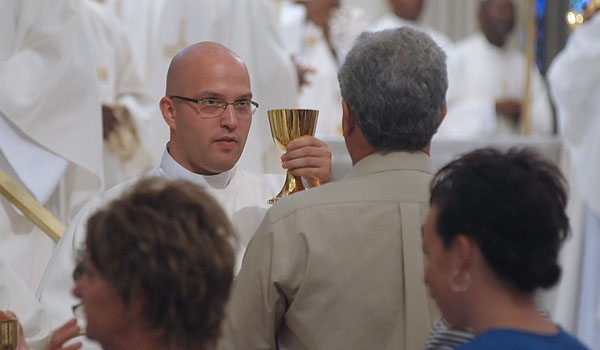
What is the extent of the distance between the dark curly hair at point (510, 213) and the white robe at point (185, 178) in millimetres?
1108

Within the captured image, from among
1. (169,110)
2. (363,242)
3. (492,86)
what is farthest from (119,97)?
(363,242)

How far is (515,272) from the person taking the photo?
2.21m

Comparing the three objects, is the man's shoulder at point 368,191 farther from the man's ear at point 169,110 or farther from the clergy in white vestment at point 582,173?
the clergy in white vestment at point 582,173

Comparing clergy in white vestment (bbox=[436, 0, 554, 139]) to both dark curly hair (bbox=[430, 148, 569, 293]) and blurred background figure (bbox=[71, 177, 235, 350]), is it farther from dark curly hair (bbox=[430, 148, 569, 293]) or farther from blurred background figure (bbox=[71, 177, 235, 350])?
blurred background figure (bbox=[71, 177, 235, 350])

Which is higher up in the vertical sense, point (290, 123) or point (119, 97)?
point (290, 123)

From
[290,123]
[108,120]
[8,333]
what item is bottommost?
[8,333]

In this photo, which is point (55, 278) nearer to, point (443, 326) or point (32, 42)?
Answer: point (443, 326)

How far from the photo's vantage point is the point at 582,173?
7.20 metres

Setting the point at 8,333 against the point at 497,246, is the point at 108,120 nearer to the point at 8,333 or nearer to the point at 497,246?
the point at 8,333

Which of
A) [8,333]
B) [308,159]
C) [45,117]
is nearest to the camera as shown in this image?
[8,333]

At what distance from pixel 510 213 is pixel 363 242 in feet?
2.43

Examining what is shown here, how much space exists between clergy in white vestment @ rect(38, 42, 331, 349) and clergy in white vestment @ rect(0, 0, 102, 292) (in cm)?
184

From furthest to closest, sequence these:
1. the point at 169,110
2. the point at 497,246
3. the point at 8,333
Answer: the point at 169,110 → the point at 8,333 → the point at 497,246

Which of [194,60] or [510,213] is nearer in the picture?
[510,213]
